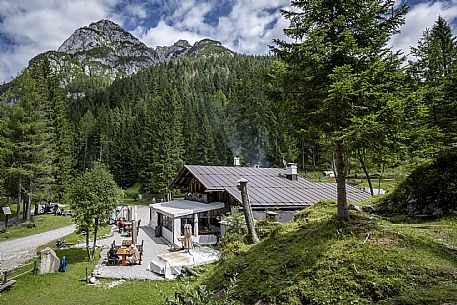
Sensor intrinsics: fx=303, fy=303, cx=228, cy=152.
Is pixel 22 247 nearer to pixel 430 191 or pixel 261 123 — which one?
pixel 430 191

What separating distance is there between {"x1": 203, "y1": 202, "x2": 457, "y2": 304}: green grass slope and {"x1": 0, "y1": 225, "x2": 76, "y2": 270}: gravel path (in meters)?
14.4

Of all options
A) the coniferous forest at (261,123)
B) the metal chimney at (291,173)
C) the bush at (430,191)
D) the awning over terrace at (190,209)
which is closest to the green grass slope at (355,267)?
the bush at (430,191)

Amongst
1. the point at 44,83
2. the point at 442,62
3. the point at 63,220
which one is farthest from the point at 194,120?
the point at 442,62

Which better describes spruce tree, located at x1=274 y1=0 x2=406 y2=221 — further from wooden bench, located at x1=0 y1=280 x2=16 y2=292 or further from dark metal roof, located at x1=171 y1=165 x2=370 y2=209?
wooden bench, located at x1=0 y1=280 x2=16 y2=292

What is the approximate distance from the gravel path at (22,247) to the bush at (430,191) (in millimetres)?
18068

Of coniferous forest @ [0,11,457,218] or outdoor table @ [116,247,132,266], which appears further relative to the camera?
outdoor table @ [116,247,132,266]

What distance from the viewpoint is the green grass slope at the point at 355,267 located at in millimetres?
5047

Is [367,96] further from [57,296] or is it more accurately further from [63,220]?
[63,220]

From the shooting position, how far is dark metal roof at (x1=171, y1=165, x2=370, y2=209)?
1909 centimetres

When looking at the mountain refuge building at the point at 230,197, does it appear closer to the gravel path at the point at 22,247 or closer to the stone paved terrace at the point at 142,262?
the stone paved terrace at the point at 142,262

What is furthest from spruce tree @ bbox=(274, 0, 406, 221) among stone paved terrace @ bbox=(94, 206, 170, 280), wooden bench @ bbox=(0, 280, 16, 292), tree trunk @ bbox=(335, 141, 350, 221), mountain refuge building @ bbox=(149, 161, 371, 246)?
wooden bench @ bbox=(0, 280, 16, 292)

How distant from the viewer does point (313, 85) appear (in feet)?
23.8

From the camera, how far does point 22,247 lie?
20.0 metres

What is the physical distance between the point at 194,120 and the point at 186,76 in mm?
55288
